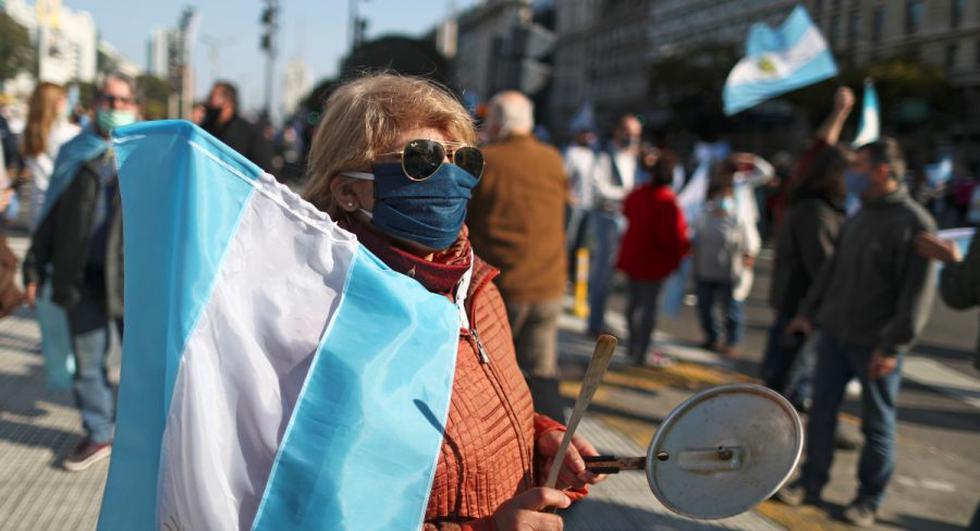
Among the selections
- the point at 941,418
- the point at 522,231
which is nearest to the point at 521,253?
the point at 522,231

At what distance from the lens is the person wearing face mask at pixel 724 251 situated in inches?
327

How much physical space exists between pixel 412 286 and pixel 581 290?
8.67 meters

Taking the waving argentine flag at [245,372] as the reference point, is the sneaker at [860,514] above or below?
below

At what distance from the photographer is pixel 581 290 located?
1036 centimetres

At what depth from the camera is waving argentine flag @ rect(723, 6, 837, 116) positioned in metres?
8.96

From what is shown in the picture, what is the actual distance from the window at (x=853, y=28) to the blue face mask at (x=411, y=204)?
62.0 meters

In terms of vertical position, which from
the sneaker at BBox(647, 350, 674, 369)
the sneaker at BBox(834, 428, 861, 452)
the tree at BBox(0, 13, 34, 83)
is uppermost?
the tree at BBox(0, 13, 34, 83)

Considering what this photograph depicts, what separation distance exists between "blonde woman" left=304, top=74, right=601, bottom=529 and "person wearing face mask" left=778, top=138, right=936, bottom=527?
3113 mm

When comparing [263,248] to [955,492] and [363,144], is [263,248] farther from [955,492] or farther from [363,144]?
[955,492]

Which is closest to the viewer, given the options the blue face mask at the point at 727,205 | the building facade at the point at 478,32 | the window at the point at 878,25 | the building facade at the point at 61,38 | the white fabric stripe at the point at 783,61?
the blue face mask at the point at 727,205

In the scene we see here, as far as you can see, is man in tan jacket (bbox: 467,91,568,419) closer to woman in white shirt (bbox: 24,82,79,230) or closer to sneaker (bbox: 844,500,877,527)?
sneaker (bbox: 844,500,877,527)

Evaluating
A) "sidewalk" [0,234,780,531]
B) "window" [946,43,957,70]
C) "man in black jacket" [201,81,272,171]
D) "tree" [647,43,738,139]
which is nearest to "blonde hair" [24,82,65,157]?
"man in black jacket" [201,81,272,171]

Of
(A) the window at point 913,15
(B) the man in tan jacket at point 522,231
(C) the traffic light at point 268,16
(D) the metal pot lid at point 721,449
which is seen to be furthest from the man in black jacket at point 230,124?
(A) the window at point 913,15

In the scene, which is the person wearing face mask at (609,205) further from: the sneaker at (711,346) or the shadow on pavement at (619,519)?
the shadow on pavement at (619,519)
